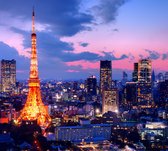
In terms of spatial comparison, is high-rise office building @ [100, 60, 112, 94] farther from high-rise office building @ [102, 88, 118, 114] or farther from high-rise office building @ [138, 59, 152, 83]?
high-rise office building @ [102, 88, 118, 114]

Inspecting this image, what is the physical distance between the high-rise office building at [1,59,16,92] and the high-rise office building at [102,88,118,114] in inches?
778

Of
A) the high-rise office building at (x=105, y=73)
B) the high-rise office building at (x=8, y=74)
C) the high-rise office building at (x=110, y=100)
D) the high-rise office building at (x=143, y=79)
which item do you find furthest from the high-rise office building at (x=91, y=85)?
the high-rise office building at (x=8, y=74)

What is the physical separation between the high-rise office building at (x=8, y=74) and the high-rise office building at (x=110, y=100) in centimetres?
1975

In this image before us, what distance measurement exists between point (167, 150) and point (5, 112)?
37.8 ft

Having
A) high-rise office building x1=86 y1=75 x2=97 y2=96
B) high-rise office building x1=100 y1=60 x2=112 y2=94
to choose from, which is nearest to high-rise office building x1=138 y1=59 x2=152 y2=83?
high-rise office building x1=100 y1=60 x2=112 y2=94

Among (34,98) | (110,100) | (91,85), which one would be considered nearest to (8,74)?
(91,85)

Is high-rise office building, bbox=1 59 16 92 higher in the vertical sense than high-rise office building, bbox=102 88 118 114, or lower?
higher

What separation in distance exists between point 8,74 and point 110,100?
2309 centimetres

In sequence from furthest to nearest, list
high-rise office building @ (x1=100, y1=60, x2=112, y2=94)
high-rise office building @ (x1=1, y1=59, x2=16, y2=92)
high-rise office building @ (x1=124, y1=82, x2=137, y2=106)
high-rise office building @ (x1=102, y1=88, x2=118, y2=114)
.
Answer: high-rise office building @ (x1=1, y1=59, x2=16, y2=92) < high-rise office building @ (x1=100, y1=60, x2=112, y2=94) < high-rise office building @ (x1=124, y1=82, x2=137, y2=106) < high-rise office building @ (x1=102, y1=88, x2=118, y2=114)

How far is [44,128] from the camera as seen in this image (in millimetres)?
18953

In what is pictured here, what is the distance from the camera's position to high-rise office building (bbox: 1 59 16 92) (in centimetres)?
4972

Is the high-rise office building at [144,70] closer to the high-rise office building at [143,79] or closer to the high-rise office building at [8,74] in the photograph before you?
the high-rise office building at [143,79]

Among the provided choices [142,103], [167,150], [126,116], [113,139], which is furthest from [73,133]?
[142,103]

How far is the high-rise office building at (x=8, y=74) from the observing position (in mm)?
49725
